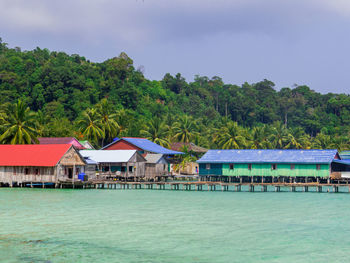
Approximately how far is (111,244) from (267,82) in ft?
544

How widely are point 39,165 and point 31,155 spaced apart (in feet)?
9.10

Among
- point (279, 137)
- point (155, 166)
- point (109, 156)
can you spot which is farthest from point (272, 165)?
point (279, 137)

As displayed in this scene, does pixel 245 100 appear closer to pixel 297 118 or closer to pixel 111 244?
pixel 297 118

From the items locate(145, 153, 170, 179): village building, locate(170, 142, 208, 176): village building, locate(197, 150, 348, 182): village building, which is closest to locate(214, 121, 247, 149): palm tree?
locate(170, 142, 208, 176): village building

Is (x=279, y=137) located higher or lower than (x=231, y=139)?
higher

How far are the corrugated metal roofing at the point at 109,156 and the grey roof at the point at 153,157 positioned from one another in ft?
20.6

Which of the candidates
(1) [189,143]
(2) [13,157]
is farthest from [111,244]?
(1) [189,143]

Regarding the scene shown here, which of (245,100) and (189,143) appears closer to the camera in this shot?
(189,143)

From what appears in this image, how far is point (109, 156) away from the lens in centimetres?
7494

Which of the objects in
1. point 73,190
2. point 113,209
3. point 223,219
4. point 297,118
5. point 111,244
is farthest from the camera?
point 297,118

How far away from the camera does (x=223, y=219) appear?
121 ft

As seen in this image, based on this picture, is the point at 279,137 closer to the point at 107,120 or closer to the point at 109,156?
the point at 107,120

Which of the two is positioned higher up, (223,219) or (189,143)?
(189,143)

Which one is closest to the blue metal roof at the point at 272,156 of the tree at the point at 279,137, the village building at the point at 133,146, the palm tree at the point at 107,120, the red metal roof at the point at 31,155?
the village building at the point at 133,146
